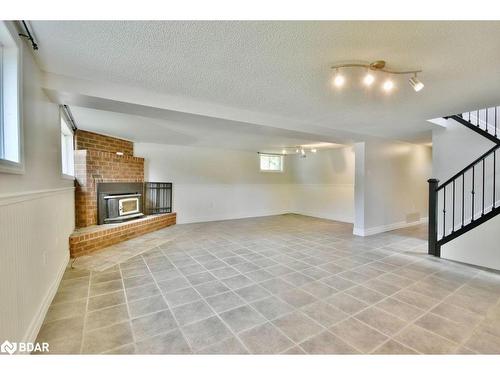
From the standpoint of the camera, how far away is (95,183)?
421 centimetres

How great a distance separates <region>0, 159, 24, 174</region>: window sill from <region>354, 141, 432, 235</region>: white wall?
511 centimetres

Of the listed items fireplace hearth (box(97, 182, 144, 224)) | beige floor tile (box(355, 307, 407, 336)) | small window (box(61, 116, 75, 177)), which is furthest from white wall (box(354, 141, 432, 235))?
small window (box(61, 116, 75, 177))

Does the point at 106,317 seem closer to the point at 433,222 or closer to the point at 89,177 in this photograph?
the point at 89,177

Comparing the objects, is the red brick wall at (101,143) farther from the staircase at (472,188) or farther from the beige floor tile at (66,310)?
the staircase at (472,188)

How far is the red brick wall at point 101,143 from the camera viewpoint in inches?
166

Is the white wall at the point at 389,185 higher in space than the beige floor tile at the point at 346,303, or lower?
higher

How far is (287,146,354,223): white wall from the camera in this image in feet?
Answer: 21.4

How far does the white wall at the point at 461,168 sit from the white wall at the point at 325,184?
7.67 ft

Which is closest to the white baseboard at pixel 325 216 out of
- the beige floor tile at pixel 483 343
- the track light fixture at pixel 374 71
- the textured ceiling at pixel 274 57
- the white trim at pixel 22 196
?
the textured ceiling at pixel 274 57

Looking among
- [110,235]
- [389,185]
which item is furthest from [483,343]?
[110,235]

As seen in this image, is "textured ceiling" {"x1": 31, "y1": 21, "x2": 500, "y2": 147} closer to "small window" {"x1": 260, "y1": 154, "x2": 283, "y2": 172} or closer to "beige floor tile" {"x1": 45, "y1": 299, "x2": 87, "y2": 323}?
"beige floor tile" {"x1": 45, "y1": 299, "x2": 87, "y2": 323}

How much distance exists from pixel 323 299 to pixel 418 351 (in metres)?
0.81
